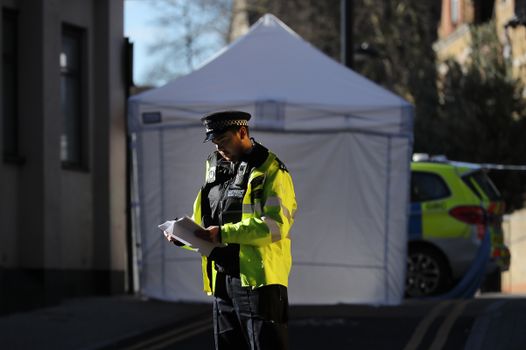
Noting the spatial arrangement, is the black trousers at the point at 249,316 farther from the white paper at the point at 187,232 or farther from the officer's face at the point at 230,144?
the officer's face at the point at 230,144

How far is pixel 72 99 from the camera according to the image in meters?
16.8

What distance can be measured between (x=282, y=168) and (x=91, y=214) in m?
10.3

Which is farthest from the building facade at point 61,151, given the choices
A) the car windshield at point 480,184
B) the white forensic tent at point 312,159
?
the car windshield at point 480,184

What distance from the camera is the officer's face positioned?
22.5 ft

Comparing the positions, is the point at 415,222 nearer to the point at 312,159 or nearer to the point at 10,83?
the point at 312,159

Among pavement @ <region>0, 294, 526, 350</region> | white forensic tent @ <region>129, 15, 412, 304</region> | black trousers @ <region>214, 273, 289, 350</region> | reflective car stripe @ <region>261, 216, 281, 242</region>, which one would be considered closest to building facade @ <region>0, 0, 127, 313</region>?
pavement @ <region>0, 294, 526, 350</region>

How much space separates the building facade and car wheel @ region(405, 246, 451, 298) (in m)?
4.08

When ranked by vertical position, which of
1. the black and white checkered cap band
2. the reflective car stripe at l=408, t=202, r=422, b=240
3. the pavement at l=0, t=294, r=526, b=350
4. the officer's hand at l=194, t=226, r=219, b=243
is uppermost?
the black and white checkered cap band

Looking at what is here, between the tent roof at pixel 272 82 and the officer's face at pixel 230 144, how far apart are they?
7.03 m

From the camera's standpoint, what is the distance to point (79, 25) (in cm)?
1673

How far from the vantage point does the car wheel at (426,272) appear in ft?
51.8

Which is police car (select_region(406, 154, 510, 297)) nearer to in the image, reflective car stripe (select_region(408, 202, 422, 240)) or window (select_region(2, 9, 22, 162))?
reflective car stripe (select_region(408, 202, 422, 240))

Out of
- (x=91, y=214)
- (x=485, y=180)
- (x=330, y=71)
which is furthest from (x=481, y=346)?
(x=91, y=214)

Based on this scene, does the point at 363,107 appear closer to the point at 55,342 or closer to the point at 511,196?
the point at 55,342
